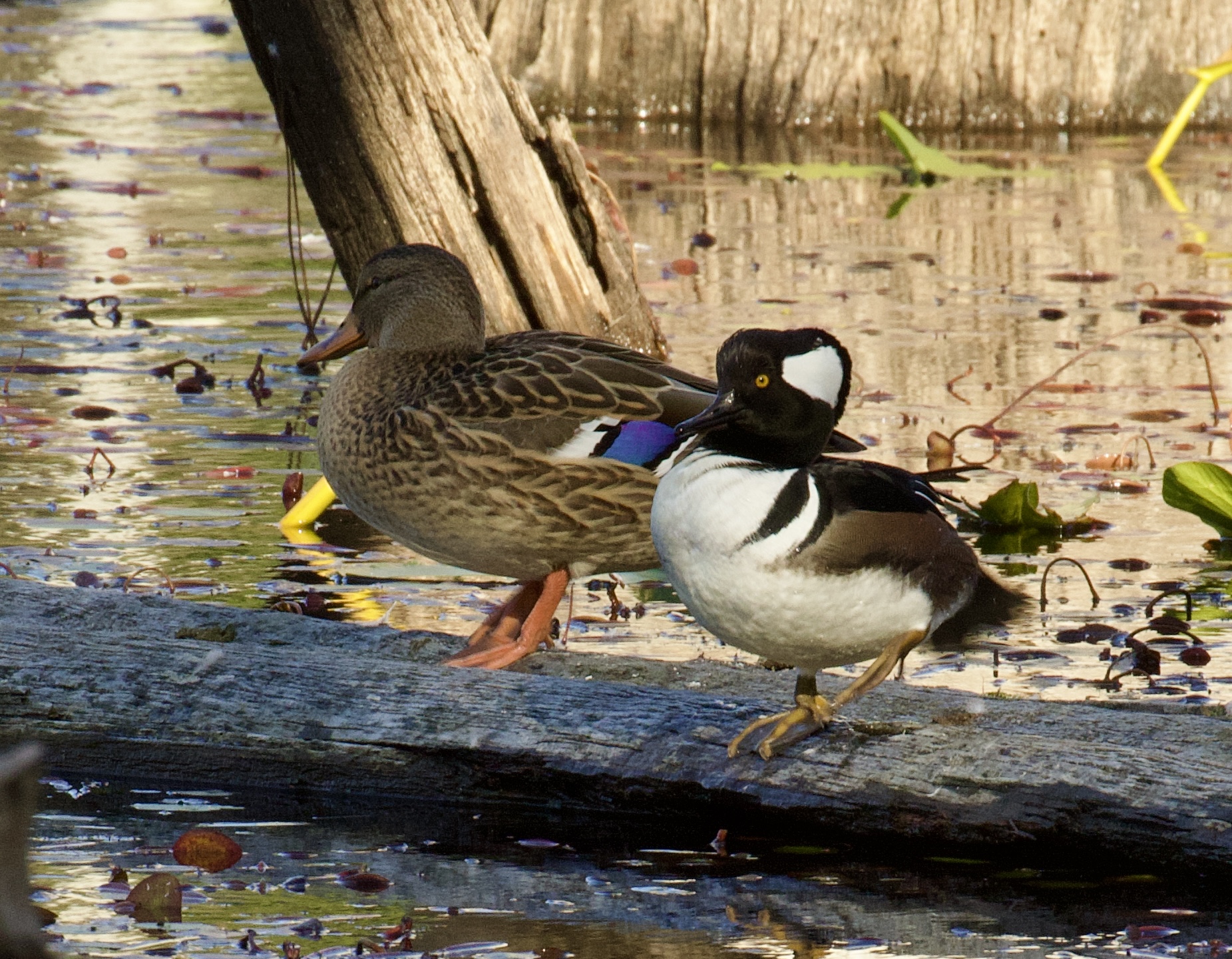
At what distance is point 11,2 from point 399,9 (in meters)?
18.2

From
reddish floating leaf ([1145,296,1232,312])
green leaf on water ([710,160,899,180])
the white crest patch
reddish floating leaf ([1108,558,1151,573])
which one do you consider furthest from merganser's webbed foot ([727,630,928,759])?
green leaf on water ([710,160,899,180])

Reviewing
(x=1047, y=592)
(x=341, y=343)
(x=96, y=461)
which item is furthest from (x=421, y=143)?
(x=1047, y=592)

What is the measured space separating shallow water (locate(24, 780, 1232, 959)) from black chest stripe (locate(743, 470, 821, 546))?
0.80 metres

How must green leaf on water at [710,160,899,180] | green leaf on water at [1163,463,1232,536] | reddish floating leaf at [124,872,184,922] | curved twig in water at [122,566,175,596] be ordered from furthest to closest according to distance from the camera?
green leaf on water at [710,160,899,180] → green leaf on water at [1163,463,1232,536] → curved twig in water at [122,566,175,596] → reddish floating leaf at [124,872,184,922]

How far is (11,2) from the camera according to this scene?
2366 centimetres

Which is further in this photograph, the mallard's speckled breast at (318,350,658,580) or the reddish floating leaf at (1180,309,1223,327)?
the reddish floating leaf at (1180,309,1223,327)

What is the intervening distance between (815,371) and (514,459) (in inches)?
55.2

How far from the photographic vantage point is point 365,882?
4180 millimetres

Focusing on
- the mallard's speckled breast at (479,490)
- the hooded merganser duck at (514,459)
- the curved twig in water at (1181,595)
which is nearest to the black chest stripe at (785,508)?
the hooded merganser duck at (514,459)

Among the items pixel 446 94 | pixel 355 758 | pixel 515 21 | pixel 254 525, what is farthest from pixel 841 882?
pixel 515 21

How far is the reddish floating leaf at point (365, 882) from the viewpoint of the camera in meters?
4.17

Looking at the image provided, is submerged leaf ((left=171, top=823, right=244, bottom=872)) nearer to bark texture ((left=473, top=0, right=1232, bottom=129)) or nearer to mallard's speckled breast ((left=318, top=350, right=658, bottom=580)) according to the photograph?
mallard's speckled breast ((left=318, top=350, right=658, bottom=580))

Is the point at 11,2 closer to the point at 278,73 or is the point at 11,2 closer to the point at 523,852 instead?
the point at 278,73

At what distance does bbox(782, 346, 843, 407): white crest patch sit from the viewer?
3994mm
